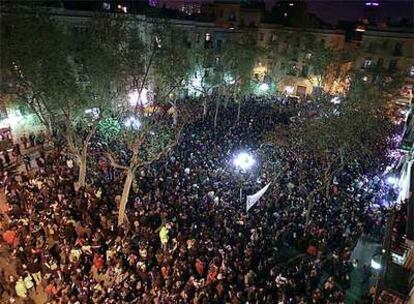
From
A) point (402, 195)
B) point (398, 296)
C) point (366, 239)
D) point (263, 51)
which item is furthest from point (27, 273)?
point (263, 51)

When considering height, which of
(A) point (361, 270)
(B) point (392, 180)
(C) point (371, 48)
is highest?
(C) point (371, 48)

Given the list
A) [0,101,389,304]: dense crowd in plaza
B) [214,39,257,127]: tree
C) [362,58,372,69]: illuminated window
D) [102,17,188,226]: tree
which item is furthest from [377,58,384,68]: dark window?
[102,17,188,226]: tree

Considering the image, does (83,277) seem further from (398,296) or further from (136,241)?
(398,296)

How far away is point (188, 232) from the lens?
15.5 meters

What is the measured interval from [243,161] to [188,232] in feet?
25.9

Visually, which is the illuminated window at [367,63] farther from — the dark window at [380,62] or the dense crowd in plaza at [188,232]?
the dense crowd in plaza at [188,232]

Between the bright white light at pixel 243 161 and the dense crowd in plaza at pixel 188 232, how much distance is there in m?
0.47

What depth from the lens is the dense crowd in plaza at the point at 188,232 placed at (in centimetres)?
1288

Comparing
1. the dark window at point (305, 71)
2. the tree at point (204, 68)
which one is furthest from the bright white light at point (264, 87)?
the tree at point (204, 68)

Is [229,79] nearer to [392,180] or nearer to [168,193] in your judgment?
[392,180]

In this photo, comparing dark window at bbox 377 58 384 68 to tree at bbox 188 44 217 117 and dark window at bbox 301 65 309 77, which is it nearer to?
dark window at bbox 301 65 309 77

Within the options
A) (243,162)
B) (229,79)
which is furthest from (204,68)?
(243,162)

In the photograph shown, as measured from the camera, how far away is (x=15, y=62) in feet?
54.6

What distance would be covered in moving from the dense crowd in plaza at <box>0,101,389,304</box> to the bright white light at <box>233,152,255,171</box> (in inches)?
A: 18.4
